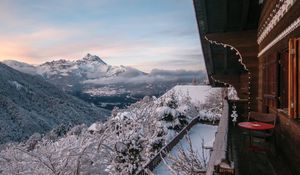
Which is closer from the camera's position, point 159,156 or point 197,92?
point 159,156

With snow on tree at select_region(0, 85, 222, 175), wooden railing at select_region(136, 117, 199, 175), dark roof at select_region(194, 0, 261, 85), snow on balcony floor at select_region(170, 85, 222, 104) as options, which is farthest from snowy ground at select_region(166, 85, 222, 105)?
A: dark roof at select_region(194, 0, 261, 85)

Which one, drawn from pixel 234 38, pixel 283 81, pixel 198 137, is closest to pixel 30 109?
pixel 198 137

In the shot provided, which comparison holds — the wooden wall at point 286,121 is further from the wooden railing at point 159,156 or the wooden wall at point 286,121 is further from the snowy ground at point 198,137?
the snowy ground at point 198,137

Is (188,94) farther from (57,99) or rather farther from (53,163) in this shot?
(57,99)

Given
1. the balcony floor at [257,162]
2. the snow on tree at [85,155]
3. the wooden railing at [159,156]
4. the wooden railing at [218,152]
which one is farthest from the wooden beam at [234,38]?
the wooden railing at [218,152]

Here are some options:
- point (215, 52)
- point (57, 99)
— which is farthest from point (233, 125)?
point (57, 99)

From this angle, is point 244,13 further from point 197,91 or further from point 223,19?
point 197,91

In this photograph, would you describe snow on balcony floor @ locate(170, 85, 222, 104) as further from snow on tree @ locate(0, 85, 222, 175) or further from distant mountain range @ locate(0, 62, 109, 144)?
distant mountain range @ locate(0, 62, 109, 144)
